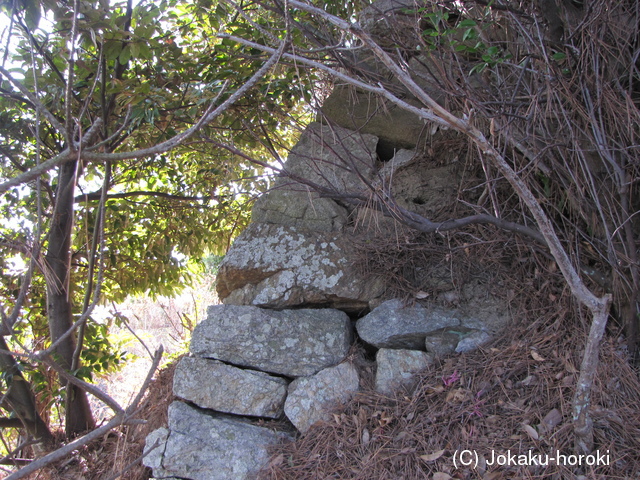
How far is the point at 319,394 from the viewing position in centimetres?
249

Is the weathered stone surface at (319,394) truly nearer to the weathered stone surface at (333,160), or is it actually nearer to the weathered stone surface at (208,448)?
→ the weathered stone surface at (208,448)

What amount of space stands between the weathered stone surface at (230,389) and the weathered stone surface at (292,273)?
16.7 inches

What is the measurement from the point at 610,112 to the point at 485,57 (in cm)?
64

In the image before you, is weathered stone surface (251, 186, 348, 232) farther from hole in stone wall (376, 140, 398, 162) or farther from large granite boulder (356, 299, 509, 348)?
large granite boulder (356, 299, 509, 348)

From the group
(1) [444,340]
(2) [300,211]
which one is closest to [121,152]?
(2) [300,211]

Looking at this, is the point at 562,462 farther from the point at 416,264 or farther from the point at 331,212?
the point at 331,212

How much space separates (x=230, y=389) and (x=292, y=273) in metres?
0.71

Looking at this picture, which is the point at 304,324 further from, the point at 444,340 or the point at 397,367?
the point at 444,340

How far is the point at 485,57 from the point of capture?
2.23 m

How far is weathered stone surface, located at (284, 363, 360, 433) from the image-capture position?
8.00 ft

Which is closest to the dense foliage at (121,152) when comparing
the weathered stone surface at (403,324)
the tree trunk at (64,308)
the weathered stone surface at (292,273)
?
the tree trunk at (64,308)

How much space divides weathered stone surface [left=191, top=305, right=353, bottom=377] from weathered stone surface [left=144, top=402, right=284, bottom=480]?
12.7 inches

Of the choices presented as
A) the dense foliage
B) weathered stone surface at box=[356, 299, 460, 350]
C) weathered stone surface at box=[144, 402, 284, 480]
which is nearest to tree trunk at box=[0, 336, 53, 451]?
the dense foliage

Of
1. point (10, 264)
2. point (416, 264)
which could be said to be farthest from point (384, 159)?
point (10, 264)
